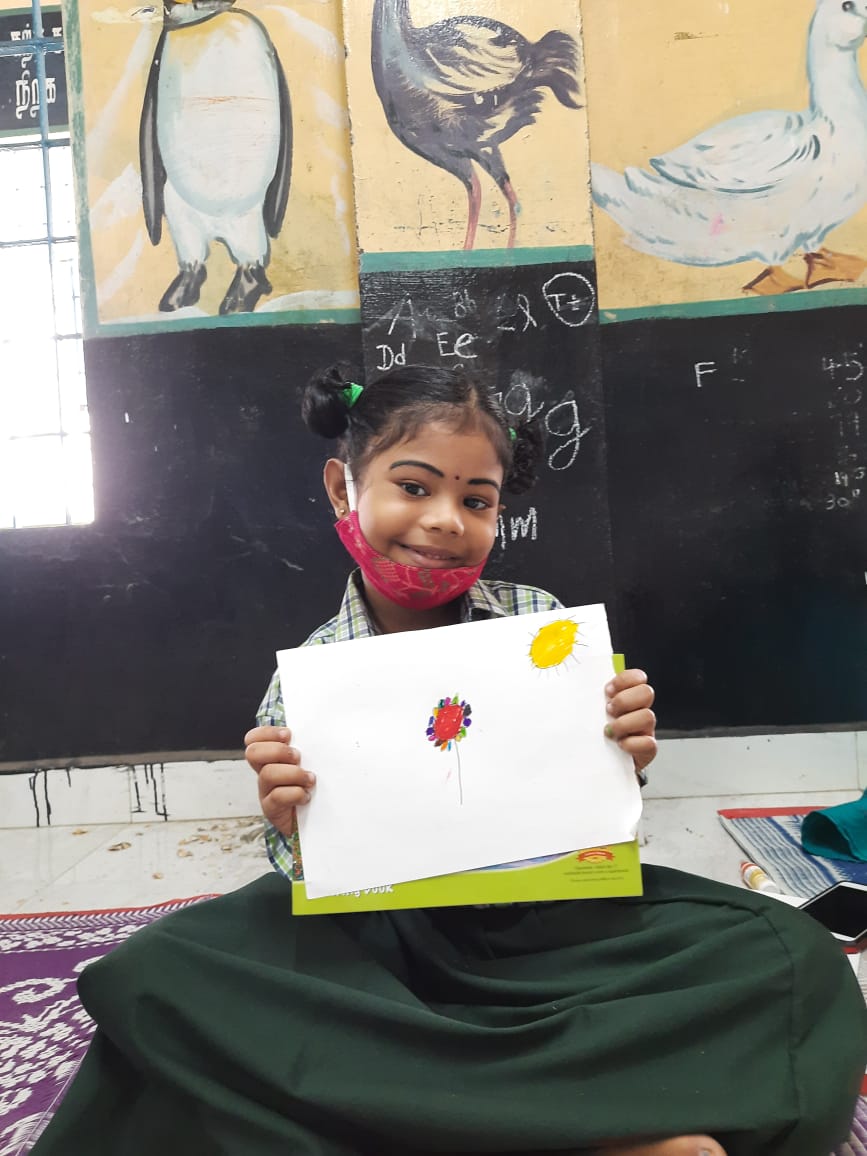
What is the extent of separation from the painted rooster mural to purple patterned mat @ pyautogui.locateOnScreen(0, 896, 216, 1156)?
78.9 inches

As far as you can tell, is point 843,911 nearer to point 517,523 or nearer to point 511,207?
point 517,523

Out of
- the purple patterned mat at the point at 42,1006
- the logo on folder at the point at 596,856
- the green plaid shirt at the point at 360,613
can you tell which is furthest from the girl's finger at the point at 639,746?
the purple patterned mat at the point at 42,1006

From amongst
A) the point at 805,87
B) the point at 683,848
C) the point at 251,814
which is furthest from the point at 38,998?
the point at 805,87

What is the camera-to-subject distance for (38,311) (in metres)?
2.66

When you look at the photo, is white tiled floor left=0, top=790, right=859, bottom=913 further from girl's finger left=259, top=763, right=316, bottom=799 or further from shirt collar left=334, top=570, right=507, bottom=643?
girl's finger left=259, top=763, right=316, bottom=799

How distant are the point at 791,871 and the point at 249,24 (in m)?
2.79

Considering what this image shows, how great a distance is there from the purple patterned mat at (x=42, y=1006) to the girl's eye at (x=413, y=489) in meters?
0.96

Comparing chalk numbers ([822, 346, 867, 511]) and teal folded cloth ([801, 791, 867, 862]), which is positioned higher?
chalk numbers ([822, 346, 867, 511])

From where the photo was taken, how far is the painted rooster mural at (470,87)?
222cm

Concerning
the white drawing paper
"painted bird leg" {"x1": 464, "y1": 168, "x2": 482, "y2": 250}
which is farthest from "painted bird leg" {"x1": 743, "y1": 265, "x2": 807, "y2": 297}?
the white drawing paper

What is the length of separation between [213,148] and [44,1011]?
7.65ft

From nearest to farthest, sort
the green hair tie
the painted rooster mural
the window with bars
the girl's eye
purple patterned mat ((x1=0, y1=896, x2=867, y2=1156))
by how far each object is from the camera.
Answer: purple patterned mat ((x1=0, y1=896, x2=867, y2=1156)) < the girl's eye < the green hair tie < the painted rooster mural < the window with bars

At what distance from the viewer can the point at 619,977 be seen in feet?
2.64

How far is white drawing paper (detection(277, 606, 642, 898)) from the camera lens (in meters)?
0.87
